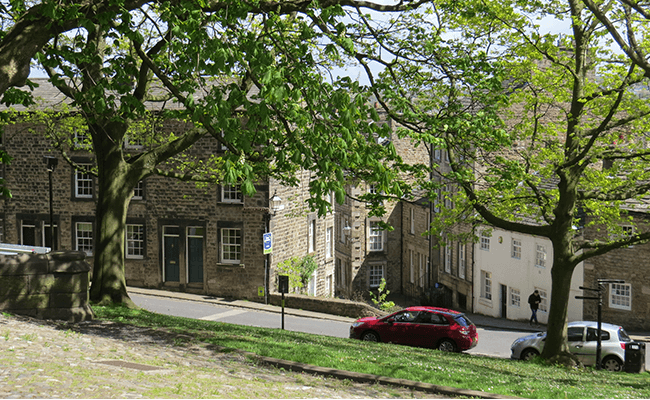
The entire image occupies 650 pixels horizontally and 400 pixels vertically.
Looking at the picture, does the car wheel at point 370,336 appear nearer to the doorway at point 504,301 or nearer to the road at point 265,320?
the road at point 265,320

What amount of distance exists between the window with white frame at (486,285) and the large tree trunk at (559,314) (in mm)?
19016

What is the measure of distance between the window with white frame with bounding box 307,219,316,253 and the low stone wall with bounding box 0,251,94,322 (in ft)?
74.0

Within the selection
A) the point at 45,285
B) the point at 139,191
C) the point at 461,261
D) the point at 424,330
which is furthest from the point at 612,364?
the point at 139,191

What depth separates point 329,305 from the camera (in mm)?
31125

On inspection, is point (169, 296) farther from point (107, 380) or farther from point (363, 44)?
point (107, 380)

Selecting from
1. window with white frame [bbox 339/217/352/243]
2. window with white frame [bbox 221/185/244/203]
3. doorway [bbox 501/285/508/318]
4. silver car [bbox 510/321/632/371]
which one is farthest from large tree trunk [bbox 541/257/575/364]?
window with white frame [bbox 339/217/352/243]

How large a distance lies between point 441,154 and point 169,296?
2118 centimetres

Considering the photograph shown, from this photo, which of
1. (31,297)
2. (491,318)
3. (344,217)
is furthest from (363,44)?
(344,217)

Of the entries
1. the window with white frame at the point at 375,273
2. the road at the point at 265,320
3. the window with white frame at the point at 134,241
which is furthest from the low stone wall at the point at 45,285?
the window with white frame at the point at 375,273

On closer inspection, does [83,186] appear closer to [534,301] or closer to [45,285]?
[45,285]

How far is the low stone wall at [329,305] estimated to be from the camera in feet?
100

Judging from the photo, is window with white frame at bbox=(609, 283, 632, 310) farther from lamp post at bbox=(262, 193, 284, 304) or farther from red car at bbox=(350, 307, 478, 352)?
lamp post at bbox=(262, 193, 284, 304)

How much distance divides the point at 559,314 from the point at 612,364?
13.6ft

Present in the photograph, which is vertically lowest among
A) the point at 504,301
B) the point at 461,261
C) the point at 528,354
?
the point at 504,301
